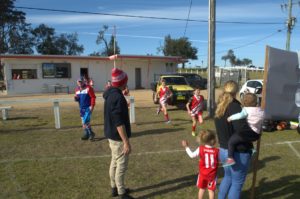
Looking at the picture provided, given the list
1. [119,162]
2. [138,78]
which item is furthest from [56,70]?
[119,162]

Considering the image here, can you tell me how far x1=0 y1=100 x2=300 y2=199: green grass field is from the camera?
18.2 feet

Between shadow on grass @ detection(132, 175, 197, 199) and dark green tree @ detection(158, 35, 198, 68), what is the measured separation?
6753cm

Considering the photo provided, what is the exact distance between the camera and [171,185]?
5.83 metres

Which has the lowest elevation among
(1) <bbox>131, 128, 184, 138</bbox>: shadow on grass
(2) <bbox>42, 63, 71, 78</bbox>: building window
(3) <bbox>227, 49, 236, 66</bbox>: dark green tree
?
(1) <bbox>131, 128, 184, 138</bbox>: shadow on grass

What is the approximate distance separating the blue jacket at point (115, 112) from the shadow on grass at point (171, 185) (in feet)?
4.01

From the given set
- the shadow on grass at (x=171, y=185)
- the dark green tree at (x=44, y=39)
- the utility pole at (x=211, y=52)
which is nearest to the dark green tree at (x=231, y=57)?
the dark green tree at (x=44, y=39)

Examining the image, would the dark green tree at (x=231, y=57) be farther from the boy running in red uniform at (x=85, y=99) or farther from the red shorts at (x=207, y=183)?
the red shorts at (x=207, y=183)

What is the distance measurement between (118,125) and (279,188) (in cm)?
304

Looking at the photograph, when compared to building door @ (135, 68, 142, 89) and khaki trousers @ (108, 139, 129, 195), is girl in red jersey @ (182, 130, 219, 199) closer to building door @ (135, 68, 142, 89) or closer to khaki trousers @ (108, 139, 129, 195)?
khaki trousers @ (108, 139, 129, 195)

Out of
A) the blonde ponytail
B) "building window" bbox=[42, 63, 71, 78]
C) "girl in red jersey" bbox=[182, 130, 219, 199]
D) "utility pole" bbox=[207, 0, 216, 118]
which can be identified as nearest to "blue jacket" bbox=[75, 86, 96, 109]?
"girl in red jersey" bbox=[182, 130, 219, 199]

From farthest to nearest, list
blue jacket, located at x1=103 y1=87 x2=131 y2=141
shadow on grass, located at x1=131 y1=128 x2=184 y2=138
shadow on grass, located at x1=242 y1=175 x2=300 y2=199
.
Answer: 1. shadow on grass, located at x1=131 y1=128 x2=184 y2=138
2. shadow on grass, located at x1=242 y1=175 x2=300 y2=199
3. blue jacket, located at x1=103 y1=87 x2=131 y2=141

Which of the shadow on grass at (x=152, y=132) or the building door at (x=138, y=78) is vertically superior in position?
the building door at (x=138, y=78)

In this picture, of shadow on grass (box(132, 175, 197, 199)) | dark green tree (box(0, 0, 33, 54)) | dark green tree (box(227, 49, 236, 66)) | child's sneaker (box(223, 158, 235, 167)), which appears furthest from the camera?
dark green tree (box(227, 49, 236, 66))

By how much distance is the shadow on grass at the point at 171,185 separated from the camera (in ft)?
18.0
